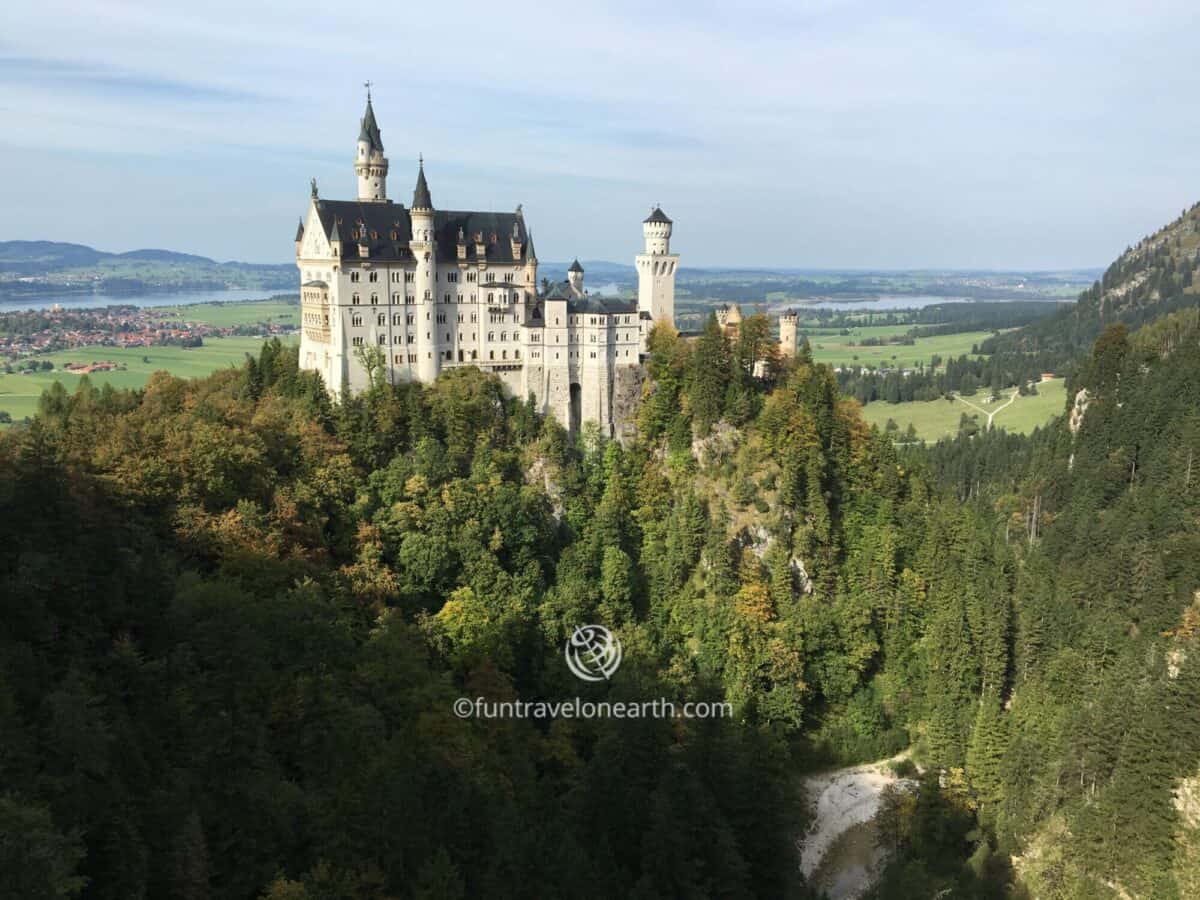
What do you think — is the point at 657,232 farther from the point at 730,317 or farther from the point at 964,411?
the point at 964,411

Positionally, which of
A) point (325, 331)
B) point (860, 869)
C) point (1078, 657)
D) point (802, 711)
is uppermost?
point (325, 331)

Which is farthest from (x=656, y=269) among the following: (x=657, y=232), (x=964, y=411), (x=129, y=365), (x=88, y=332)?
(x=88, y=332)

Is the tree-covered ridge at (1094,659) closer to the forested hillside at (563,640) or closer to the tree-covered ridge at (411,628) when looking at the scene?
the forested hillside at (563,640)

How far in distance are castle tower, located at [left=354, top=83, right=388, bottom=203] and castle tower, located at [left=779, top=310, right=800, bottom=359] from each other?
35372 mm

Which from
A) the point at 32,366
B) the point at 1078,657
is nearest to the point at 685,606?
the point at 1078,657

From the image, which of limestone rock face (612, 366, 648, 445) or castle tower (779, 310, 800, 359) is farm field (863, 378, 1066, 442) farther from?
limestone rock face (612, 366, 648, 445)

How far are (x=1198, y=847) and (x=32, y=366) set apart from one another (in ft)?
444

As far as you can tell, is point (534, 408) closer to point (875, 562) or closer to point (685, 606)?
point (685, 606)

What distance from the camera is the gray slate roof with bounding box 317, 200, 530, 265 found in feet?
236

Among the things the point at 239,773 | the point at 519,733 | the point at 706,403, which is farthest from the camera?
the point at 706,403

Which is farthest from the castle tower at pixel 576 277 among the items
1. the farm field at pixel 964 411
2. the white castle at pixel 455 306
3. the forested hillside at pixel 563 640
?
the farm field at pixel 964 411

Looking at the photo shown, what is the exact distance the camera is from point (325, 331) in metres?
73.7

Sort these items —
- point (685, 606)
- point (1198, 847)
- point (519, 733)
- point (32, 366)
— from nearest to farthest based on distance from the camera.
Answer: point (1198, 847), point (519, 733), point (685, 606), point (32, 366)

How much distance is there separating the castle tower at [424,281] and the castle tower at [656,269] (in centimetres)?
1722
